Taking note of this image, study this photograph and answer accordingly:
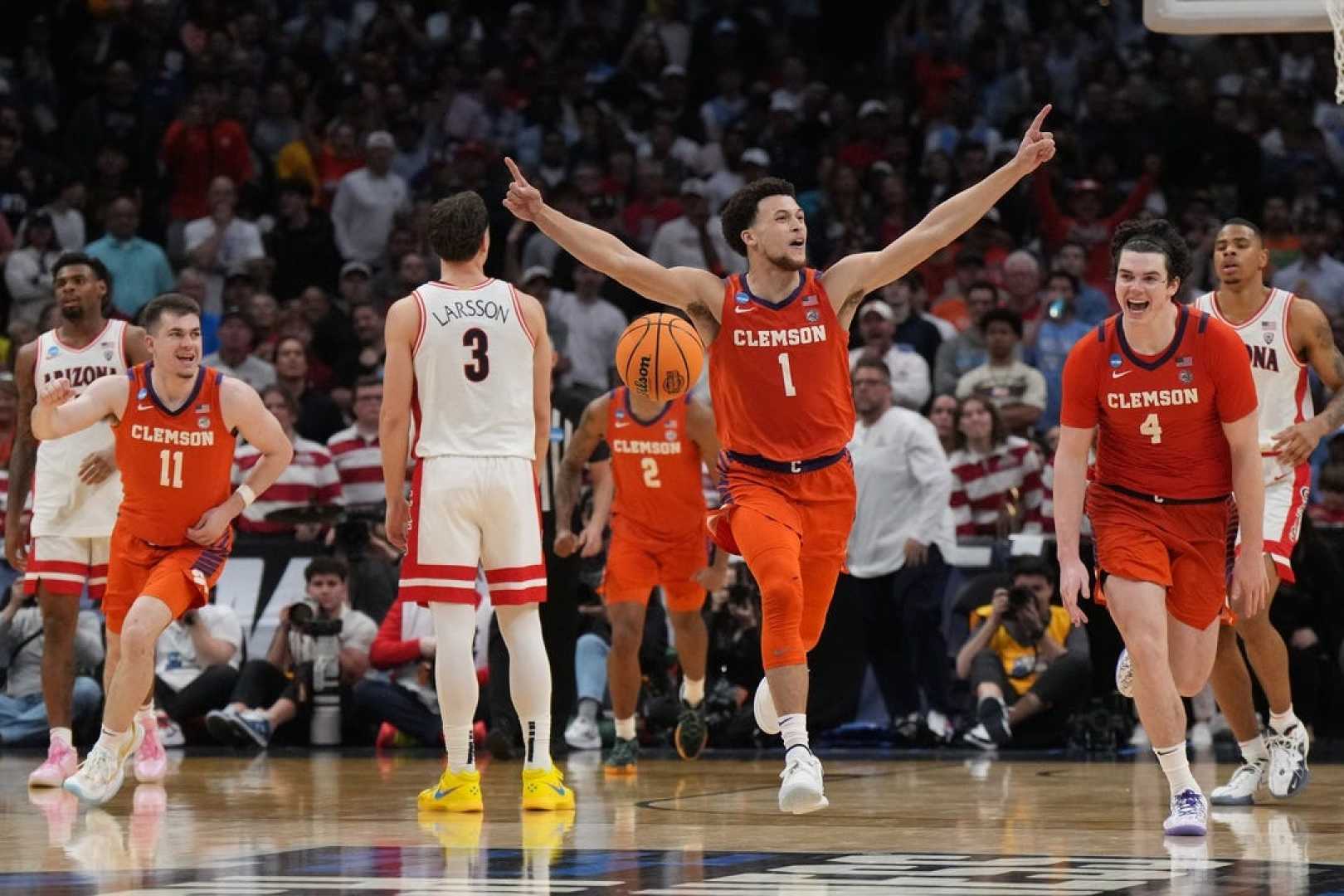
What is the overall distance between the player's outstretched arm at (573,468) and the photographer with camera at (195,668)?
2933mm

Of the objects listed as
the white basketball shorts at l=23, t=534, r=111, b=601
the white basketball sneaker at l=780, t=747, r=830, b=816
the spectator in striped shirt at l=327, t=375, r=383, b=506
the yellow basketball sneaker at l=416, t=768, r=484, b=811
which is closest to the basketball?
the yellow basketball sneaker at l=416, t=768, r=484, b=811

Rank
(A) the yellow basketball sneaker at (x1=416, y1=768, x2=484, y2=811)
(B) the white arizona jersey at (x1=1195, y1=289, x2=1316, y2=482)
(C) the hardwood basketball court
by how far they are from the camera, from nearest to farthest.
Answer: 1. (C) the hardwood basketball court
2. (A) the yellow basketball sneaker at (x1=416, y1=768, x2=484, y2=811)
3. (B) the white arizona jersey at (x1=1195, y1=289, x2=1316, y2=482)

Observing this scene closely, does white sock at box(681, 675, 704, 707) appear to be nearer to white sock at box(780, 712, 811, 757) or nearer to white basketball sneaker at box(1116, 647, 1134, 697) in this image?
white basketball sneaker at box(1116, 647, 1134, 697)

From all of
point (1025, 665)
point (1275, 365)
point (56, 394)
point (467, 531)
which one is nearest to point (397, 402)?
point (467, 531)

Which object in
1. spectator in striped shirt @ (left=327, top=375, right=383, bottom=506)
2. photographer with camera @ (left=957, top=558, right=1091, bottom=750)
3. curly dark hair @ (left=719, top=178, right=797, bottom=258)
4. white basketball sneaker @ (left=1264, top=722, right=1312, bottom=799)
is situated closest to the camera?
curly dark hair @ (left=719, top=178, right=797, bottom=258)

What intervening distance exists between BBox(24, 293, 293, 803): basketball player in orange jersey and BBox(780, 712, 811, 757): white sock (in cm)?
305

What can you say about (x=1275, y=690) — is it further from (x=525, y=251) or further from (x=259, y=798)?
(x=525, y=251)

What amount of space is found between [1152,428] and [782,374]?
1.45 metres

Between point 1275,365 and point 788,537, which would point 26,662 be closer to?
point 788,537

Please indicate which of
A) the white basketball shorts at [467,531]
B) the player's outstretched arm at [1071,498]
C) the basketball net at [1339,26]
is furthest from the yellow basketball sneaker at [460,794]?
the basketball net at [1339,26]

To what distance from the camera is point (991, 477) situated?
574 inches

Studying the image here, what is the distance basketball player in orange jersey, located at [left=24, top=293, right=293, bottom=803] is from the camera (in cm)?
989

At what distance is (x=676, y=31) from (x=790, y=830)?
14.6 meters

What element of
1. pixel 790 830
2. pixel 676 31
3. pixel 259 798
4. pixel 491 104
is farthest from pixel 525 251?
pixel 790 830
